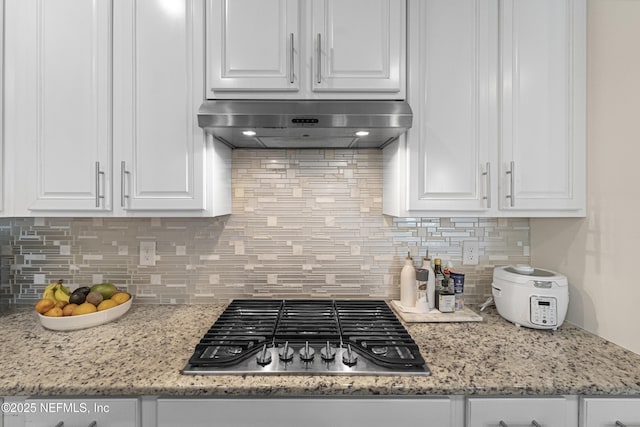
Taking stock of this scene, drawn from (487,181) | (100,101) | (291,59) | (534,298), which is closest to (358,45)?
(291,59)

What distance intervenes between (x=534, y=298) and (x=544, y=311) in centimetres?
6

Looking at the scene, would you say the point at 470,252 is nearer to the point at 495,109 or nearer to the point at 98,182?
Answer: the point at 495,109

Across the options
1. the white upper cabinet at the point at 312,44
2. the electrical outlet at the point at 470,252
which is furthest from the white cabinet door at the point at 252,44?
the electrical outlet at the point at 470,252

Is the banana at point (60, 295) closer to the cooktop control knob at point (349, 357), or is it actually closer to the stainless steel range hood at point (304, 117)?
the stainless steel range hood at point (304, 117)

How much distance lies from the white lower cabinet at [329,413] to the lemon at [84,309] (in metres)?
0.72

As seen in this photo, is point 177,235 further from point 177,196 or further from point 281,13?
point 281,13

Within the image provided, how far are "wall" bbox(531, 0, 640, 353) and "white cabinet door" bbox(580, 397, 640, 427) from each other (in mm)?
288

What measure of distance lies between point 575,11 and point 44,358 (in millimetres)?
2556

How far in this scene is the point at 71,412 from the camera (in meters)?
A: 1.01

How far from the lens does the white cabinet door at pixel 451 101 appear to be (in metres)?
1.39

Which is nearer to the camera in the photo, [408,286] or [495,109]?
[495,109]

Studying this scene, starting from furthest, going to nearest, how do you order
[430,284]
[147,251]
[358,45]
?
[147,251] < [430,284] < [358,45]

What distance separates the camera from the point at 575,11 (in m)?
1.41

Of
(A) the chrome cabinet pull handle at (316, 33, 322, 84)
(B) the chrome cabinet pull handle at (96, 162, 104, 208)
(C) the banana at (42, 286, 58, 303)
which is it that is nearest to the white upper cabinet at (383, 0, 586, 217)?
(A) the chrome cabinet pull handle at (316, 33, 322, 84)
